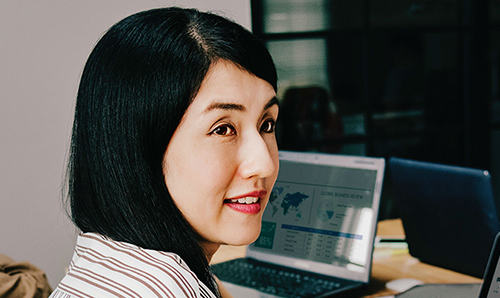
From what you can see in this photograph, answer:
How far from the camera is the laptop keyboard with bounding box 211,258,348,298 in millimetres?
1317

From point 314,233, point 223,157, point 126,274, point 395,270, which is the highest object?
point 223,157

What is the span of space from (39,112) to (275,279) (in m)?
1.29

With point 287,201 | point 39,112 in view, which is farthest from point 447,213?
point 39,112

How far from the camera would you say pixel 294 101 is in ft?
9.72

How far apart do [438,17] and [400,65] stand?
0.46 m

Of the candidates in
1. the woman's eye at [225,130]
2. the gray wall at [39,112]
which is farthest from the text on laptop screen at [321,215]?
the gray wall at [39,112]

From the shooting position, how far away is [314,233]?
57.7 inches

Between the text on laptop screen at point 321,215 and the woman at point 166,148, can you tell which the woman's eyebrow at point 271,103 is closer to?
the woman at point 166,148

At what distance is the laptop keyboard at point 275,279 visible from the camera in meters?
1.32

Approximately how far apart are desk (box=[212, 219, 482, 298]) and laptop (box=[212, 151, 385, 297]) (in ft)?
0.21

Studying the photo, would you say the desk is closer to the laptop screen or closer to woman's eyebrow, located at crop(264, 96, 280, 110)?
the laptop screen

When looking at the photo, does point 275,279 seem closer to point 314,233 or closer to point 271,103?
point 314,233

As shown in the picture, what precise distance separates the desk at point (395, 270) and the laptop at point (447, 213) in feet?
0.08

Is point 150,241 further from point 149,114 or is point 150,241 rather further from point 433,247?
point 433,247
